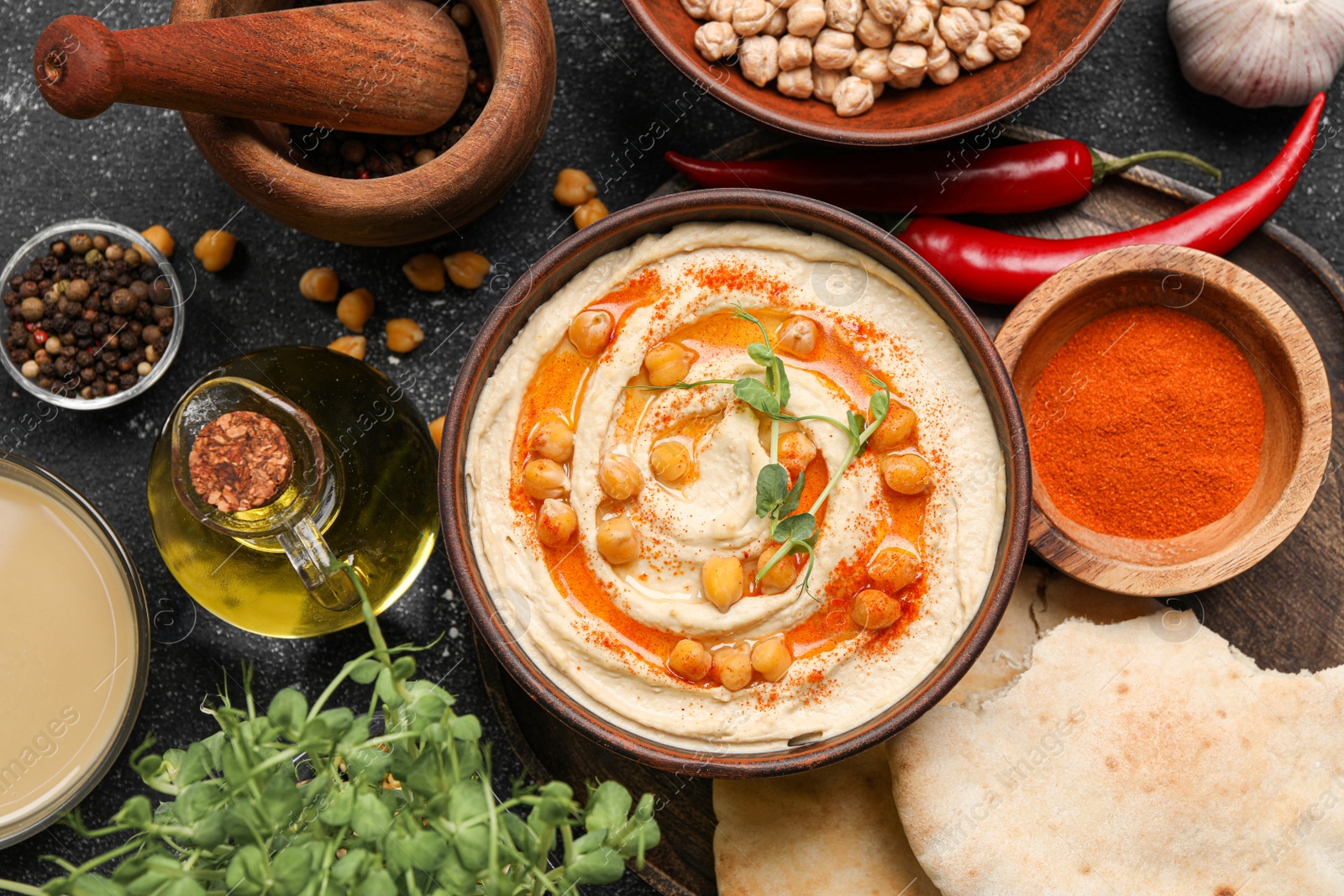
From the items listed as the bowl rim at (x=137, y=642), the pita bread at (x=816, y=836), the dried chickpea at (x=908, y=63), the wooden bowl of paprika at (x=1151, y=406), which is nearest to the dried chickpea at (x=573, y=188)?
the dried chickpea at (x=908, y=63)

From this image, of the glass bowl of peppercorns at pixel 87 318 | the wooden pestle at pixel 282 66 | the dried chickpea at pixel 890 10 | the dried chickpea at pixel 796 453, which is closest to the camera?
the wooden pestle at pixel 282 66

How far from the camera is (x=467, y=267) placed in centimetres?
311

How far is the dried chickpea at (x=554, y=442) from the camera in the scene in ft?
8.35

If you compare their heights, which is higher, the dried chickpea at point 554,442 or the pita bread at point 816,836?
the dried chickpea at point 554,442

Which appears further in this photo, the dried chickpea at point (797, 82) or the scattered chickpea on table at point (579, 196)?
the scattered chickpea on table at point (579, 196)

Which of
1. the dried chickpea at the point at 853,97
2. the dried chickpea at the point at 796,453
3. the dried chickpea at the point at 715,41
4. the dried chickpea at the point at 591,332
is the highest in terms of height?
the dried chickpea at the point at 715,41

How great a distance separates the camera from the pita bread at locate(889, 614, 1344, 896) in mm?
2648

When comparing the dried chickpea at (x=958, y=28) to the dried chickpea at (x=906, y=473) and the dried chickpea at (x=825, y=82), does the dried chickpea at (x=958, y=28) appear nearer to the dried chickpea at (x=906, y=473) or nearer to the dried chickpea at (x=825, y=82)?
the dried chickpea at (x=825, y=82)

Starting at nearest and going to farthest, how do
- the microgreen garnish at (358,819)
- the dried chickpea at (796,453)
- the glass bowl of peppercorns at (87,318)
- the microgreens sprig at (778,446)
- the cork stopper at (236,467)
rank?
the microgreen garnish at (358,819)
the cork stopper at (236,467)
the microgreens sprig at (778,446)
the dried chickpea at (796,453)
the glass bowl of peppercorns at (87,318)

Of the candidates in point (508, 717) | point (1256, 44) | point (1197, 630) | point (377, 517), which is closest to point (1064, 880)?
point (1197, 630)

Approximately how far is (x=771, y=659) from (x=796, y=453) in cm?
51

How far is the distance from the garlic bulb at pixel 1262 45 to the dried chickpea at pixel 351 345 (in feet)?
8.95

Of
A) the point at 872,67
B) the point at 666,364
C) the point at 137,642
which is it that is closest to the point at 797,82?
the point at 872,67

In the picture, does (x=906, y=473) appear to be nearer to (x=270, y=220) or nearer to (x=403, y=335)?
(x=403, y=335)
